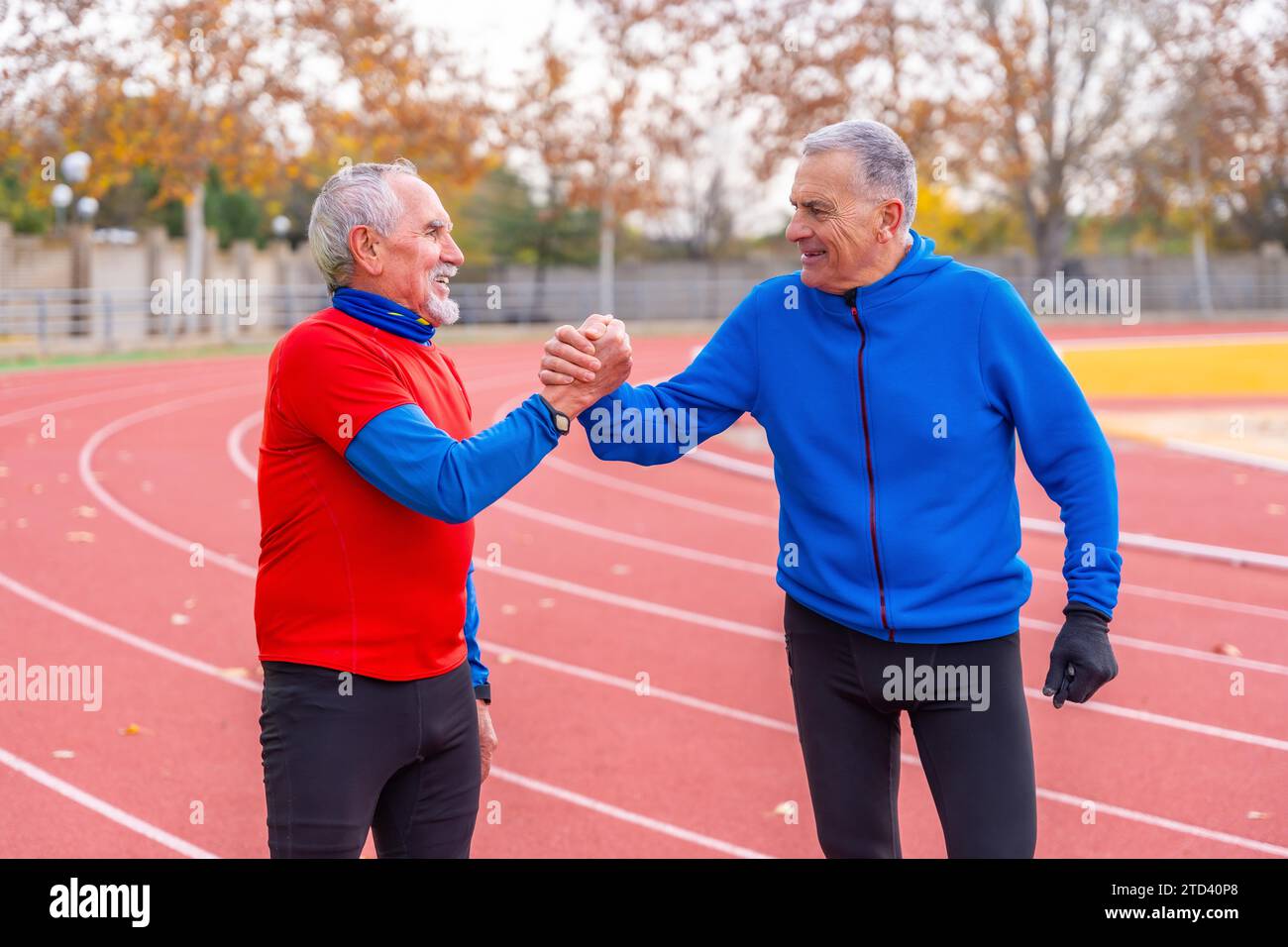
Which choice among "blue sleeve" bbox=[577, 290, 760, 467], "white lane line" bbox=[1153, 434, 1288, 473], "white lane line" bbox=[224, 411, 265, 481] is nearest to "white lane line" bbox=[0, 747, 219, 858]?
"blue sleeve" bbox=[577, 290, 760, 467]

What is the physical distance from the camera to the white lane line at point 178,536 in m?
5.17

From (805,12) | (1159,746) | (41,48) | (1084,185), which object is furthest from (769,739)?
(1084,185)

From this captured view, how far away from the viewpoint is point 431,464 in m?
2.66

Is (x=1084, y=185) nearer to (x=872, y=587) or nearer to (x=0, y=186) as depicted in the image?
(x=0, y=186)

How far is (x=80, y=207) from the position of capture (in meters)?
30.3

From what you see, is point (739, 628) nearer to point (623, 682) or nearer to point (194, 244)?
point (623, 682)

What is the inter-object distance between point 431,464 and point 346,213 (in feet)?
1.93

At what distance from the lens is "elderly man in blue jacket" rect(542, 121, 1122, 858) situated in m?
2.98

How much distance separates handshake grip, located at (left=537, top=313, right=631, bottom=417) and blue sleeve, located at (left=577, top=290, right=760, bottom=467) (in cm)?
18

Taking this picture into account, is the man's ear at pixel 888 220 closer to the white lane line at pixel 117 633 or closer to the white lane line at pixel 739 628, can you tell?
the white lane line at pixel 739 628

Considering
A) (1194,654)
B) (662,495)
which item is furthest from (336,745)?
(662,495)

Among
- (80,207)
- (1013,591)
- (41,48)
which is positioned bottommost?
(1013,591)

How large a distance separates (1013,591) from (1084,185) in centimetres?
4323

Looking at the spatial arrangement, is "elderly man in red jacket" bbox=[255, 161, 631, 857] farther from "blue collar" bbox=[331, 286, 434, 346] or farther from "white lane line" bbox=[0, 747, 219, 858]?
"white lane line" bbox=[0, 747, 219, 858]
